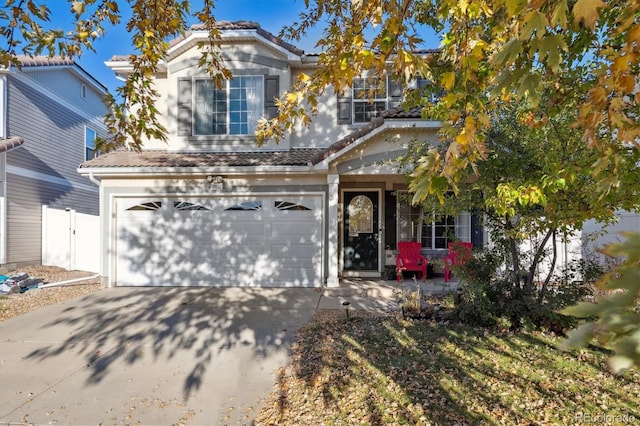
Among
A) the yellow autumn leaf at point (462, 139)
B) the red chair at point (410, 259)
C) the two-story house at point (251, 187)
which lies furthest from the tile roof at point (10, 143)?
the yellow autumn leaf at point (462, 139)

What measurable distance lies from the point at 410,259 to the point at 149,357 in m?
6.61

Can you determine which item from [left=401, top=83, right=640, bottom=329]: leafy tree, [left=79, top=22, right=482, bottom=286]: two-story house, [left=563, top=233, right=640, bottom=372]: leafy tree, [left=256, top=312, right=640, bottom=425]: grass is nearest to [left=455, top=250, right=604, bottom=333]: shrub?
[left=401, top=83, right=640, bottom=329]: leafy tree

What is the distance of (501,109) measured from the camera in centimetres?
491

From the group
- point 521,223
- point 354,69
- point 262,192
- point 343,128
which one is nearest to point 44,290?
point 262,192

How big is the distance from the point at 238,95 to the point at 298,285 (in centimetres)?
548

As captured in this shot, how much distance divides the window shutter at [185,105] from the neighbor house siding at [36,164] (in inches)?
267

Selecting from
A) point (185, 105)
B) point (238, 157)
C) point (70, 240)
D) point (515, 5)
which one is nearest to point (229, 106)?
point (185, 105)

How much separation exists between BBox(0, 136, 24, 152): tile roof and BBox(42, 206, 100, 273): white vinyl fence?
249 cm

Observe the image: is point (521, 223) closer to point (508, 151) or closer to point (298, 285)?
point (508, 151)

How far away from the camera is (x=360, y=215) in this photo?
10.1 meters

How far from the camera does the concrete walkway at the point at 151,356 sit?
341 cm

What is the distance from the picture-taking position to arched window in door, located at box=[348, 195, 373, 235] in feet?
33.0

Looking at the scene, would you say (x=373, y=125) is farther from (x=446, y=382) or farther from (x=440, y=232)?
(x=446, y=382)

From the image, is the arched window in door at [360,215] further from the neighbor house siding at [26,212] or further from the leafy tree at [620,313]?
the neighbor house siding at [26,212]
